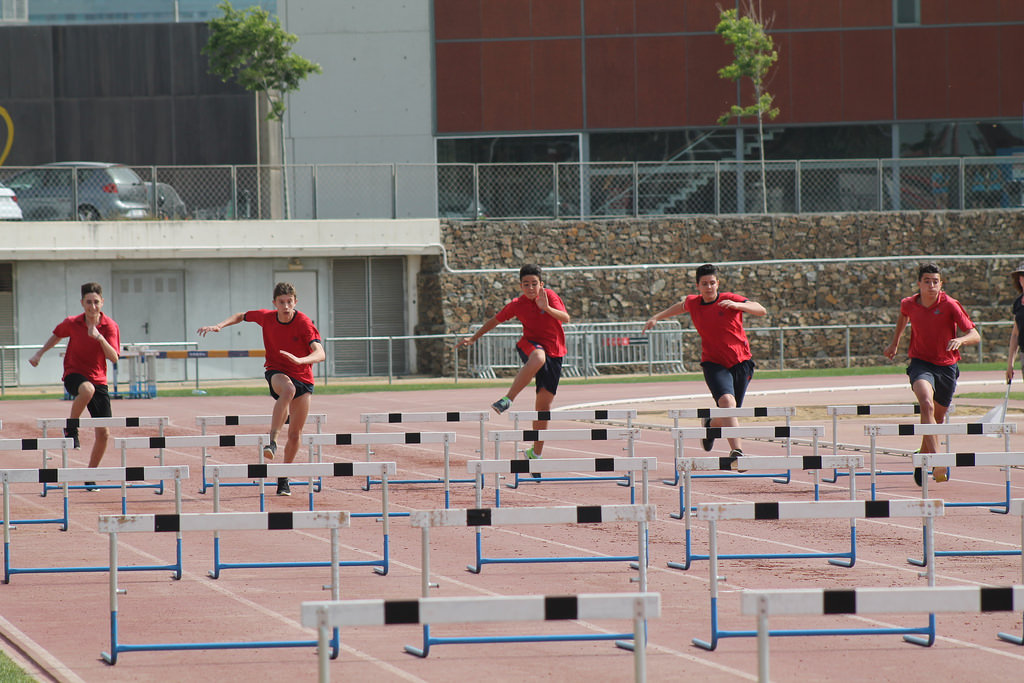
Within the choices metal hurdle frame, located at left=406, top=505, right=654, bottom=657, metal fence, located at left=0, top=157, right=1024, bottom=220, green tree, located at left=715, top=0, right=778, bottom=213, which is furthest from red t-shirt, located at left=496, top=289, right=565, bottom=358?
green tree, located at left=715, top=0, right=778, bottom=213

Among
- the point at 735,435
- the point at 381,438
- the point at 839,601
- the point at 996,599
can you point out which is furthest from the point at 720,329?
the point at 839,601

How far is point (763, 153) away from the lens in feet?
125

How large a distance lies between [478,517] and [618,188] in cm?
2921

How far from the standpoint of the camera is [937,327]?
12.5 m

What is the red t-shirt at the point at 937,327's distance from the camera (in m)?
12.5

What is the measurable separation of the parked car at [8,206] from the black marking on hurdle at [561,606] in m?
29.7

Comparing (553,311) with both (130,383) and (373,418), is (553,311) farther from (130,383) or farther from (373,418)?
(130,383)

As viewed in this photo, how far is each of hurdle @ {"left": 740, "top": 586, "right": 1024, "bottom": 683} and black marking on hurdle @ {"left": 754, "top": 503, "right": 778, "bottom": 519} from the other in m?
1.90

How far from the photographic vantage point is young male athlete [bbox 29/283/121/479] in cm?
1271

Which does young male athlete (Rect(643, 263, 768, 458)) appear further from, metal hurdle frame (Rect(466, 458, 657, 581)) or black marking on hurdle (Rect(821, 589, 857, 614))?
black marking on hurdle (Rect(821, 589, 857, 614))

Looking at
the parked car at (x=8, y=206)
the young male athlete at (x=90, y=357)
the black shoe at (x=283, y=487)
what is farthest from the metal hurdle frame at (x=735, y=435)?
the parked car at (x=8, y=206)

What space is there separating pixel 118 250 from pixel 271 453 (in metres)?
21.7

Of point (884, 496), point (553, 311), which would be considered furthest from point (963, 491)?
point (553, 311)

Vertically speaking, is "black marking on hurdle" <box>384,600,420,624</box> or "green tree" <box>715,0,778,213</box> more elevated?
"green tree" <box>715,0,778,213</box>
